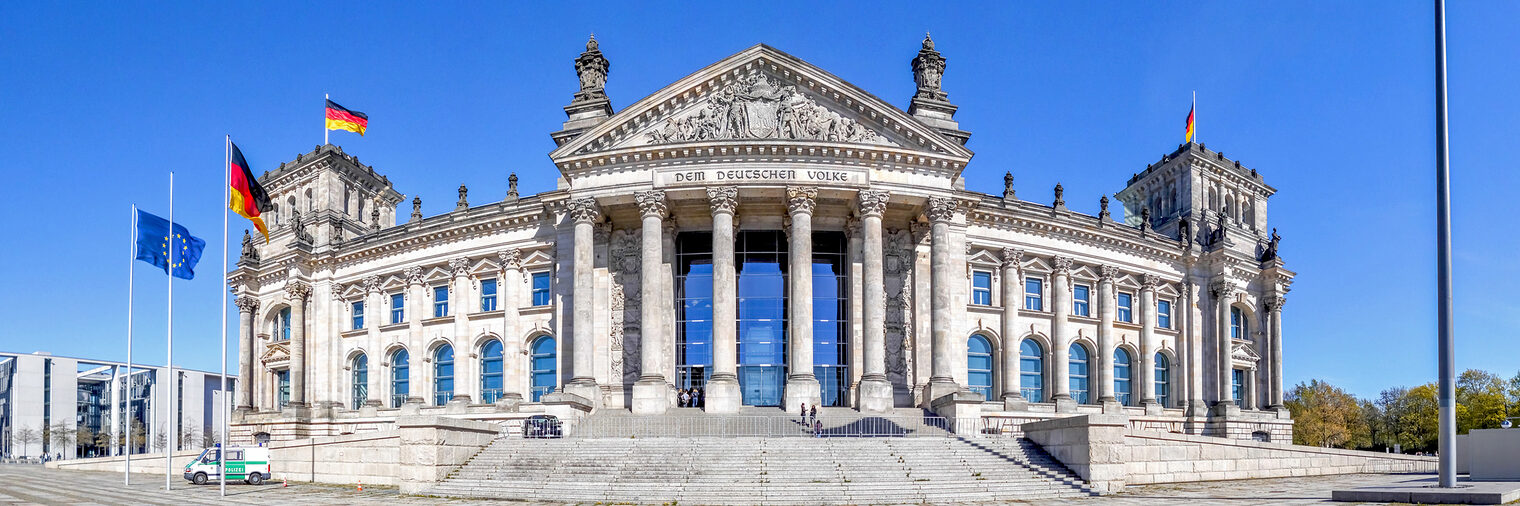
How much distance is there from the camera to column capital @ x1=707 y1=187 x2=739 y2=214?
47.2 m

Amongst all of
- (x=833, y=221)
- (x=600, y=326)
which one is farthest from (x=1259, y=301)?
(x=600, y=326)

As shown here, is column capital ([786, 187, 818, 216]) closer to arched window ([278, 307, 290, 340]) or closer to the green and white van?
the green and white van

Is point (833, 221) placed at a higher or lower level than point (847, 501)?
higher

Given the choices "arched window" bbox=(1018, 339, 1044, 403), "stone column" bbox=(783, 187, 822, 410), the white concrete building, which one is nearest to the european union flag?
"stone column" bbox=(783, 187, 822, 410)

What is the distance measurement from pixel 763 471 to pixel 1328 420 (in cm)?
7516

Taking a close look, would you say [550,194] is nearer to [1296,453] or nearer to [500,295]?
[500,295]

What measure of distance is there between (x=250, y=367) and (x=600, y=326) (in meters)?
31.3

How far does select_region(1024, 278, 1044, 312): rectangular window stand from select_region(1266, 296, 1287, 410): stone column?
18.2 meters

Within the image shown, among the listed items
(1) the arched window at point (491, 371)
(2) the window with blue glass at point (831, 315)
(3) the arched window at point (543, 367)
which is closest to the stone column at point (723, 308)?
(2) the window with blue glass at point (831, 315)

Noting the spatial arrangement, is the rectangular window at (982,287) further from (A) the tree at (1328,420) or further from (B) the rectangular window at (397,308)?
(A) the tree at (1328,420)

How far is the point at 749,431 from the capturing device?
137 feet

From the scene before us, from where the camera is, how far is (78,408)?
139 meters

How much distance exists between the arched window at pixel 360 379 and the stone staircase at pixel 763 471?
1168 inches

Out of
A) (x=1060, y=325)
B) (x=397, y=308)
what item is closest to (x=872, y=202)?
(x=1060, y=325)
